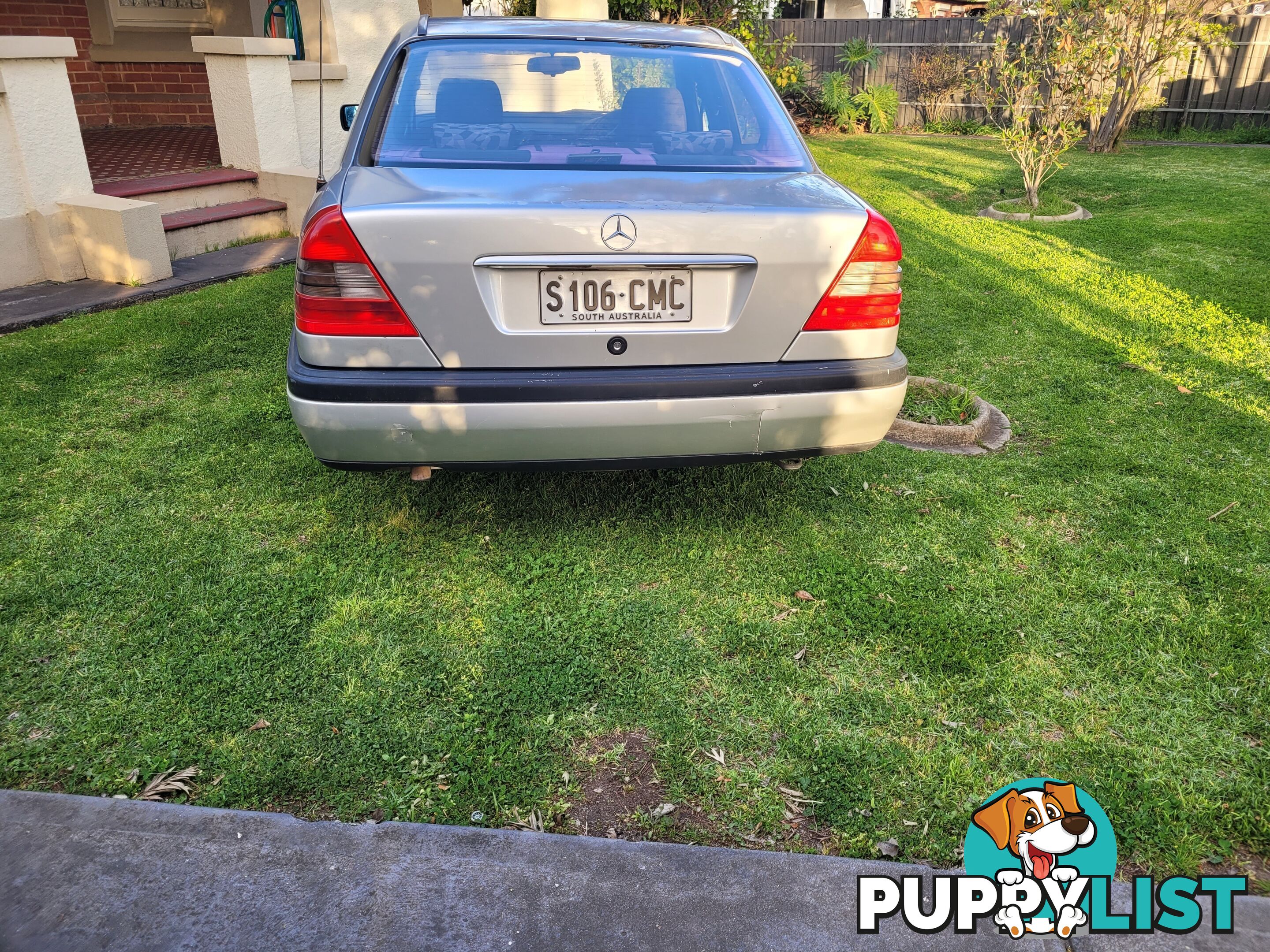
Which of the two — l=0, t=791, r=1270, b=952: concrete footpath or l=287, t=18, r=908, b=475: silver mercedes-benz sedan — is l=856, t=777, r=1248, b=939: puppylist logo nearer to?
l=0, t=791, r=1270, b=952: concrete footpath

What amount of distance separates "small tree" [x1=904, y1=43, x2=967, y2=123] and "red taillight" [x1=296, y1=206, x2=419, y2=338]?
18.0 metres

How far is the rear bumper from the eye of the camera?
8.46ft

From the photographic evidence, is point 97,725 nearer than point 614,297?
Yes

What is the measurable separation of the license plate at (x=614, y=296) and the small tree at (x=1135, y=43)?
9.70 meters

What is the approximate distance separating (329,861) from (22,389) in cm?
378

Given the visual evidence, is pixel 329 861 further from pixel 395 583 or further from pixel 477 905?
pixel 395 583

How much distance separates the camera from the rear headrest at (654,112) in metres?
3.28

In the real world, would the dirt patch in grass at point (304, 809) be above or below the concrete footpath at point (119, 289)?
below

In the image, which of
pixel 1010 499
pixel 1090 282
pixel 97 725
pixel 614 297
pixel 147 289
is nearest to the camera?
pixel 97 725

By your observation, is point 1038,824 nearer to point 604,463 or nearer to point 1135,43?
point 604,463

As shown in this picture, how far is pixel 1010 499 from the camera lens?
371cm

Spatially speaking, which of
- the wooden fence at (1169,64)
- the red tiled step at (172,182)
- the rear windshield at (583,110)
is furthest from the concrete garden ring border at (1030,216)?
the red tiled step at (172,182)

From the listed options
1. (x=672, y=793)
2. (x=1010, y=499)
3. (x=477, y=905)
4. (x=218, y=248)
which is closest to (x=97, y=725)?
(x=477, y=905)

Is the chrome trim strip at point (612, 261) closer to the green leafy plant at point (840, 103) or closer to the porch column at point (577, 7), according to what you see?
the porch column at point (577, 7)
